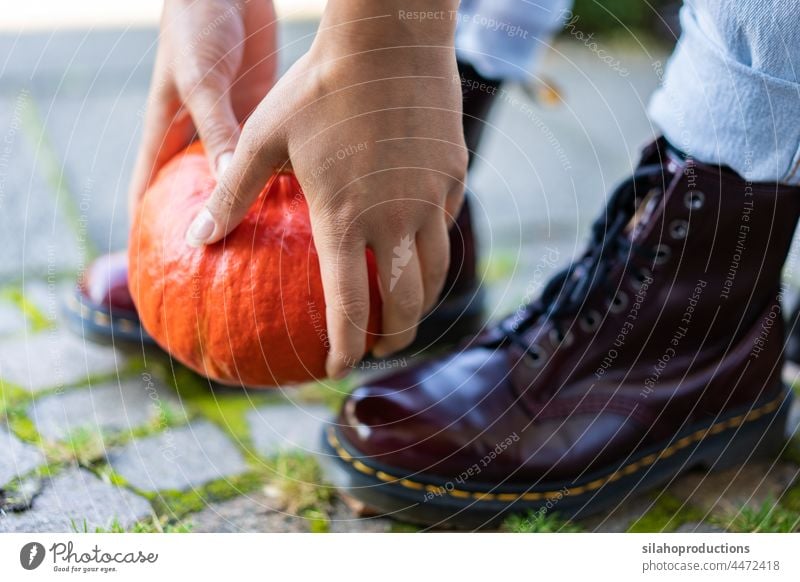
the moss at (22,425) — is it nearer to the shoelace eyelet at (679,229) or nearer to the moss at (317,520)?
the moss at (317,520)

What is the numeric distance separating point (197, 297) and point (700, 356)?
426mm

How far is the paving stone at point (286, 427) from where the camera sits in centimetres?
78

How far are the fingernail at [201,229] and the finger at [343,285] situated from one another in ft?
0.24

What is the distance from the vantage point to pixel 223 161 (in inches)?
23.9

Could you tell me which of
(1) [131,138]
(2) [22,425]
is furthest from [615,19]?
Answer: (2) [22,425]

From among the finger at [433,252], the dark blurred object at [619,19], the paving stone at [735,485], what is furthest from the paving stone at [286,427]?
the dark blurred object at [619,19]

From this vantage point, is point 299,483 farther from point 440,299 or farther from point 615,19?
point 615,19

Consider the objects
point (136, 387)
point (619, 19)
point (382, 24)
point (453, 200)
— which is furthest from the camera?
point (619, 19)

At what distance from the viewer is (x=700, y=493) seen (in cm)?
75

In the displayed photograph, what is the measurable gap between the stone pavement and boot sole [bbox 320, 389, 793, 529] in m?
0.01

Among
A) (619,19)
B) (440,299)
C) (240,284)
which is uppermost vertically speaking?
(619,19)

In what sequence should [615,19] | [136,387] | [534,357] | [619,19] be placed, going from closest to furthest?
[534,357]
[136,387]
[619,19]
[615,19]

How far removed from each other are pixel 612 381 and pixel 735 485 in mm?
152
